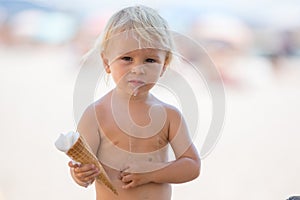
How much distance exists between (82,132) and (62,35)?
0.94 metres

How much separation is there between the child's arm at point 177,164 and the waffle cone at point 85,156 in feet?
0.14

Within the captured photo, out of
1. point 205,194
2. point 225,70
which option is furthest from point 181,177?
point 225,70

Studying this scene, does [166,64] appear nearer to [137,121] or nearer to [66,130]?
[137,121]

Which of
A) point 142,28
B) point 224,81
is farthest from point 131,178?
point 224,81

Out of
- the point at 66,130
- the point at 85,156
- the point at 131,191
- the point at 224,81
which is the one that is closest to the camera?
the point at 85,156

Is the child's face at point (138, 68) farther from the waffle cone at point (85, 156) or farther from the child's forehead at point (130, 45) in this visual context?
the waffle cone at point (85, 156)

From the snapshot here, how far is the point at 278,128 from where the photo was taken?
1.81m

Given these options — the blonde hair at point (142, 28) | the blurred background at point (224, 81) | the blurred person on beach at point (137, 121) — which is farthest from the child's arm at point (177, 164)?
the blurred background at point (224, 81)

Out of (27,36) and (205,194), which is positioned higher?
(27,36)

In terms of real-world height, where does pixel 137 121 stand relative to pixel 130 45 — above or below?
below

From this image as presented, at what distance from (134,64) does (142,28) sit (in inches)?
2.4

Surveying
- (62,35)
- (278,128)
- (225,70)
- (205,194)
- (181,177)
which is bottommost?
(181,177)

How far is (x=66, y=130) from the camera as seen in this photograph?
161 centimetres

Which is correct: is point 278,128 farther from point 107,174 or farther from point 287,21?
point 107,174
